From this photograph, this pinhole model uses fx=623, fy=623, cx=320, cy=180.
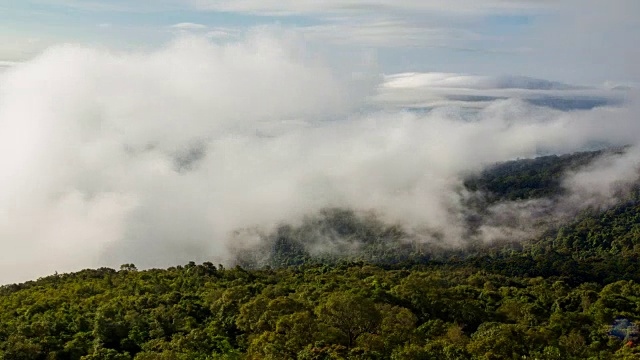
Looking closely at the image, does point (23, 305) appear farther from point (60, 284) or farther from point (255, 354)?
point (255, 354)

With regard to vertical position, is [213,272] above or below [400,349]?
below

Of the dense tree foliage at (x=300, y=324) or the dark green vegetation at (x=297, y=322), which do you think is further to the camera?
the dark green vegetation at (x=297, y=322)

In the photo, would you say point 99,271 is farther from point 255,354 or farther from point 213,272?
point 255,354

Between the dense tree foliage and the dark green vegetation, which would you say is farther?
the dark green vegetation

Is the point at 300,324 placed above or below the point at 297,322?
above

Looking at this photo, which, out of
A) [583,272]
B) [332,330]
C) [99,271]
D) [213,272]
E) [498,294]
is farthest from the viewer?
[583,272]

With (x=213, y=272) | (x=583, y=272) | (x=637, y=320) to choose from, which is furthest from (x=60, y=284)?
(x=583, y=272)

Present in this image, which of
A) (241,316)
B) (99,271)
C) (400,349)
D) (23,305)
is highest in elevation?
(400,349)

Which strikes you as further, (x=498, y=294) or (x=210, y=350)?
(x=498, y=294)

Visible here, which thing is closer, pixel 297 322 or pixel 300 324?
pixel 300 324

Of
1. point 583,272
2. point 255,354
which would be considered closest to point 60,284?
point 255,354

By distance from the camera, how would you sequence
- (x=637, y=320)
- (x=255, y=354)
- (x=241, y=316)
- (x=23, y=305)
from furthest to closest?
(x=23, y=305), (x=637, y=320), (x=241, y=316), (x=255, y=354)
